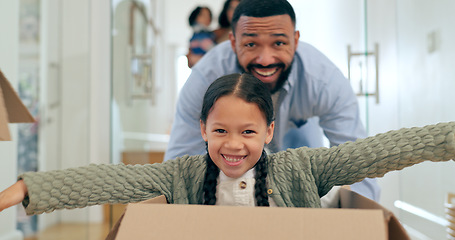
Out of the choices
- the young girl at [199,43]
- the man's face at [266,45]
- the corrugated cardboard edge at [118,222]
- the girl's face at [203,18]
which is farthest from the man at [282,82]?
the girl's face at [203,18]

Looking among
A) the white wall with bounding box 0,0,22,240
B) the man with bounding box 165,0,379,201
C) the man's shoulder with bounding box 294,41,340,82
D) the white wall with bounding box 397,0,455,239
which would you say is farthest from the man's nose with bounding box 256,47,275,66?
the white wall with bounding box 0,0,22,240

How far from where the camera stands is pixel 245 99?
0.84m

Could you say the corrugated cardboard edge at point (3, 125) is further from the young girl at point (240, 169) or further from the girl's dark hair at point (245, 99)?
the girl's dark hair at point (245, 99)

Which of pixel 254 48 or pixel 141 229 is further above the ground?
pixel 254 48

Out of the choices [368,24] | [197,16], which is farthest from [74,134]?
[368,24]

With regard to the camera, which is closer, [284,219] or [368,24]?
[284,219]

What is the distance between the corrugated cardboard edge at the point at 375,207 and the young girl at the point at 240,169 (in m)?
0.03

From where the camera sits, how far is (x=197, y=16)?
280cm

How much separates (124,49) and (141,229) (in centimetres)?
195

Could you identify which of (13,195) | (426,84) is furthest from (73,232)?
(426,84)

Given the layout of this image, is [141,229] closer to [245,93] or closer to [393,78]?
[245,93]

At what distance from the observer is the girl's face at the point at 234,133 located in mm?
832

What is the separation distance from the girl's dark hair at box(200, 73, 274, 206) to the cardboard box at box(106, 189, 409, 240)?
287 millimetres

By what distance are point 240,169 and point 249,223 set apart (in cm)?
30
